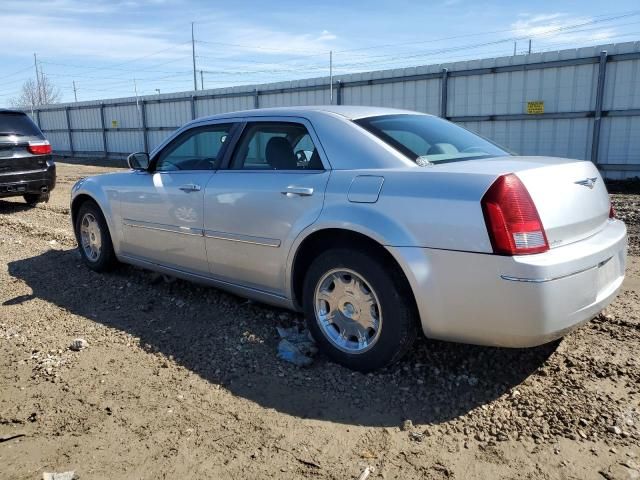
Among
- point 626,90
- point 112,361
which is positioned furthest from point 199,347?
point 626,90

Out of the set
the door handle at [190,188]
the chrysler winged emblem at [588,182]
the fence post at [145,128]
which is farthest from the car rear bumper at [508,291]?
the fence post at [145,128]

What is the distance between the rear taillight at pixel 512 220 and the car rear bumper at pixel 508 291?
5 centimetres

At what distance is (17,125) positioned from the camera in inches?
359

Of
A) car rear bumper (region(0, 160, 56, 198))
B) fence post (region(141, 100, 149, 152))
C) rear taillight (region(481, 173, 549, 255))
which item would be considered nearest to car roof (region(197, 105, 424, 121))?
rear taillight (region(481, 173, 549, 255))

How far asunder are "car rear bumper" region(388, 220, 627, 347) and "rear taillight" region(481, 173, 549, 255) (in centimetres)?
5

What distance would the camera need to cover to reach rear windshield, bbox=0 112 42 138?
891 centimetres

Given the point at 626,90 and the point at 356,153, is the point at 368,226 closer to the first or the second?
the point at 356,153

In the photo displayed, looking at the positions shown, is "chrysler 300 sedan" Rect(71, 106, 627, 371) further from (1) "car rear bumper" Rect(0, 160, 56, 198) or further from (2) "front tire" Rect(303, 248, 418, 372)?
(1) "car rear bumper" Rect(0, 160, 56, 198)

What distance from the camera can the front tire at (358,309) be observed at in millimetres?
3092

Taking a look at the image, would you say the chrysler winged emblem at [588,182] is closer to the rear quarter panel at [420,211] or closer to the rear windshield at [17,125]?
the rear quarter panel at [420,211]

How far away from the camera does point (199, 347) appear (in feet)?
12.5

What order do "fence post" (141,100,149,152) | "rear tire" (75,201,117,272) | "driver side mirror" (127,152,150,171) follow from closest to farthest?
"driver side mirror" (127,152,150,171), "rear tire" (75,201,117,272), "fence post" (141,100,149,152)

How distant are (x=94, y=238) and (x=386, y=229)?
373cm

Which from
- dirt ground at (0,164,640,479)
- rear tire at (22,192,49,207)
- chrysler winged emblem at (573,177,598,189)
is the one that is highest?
chrysler winged emblem at (573,177,598,189)
